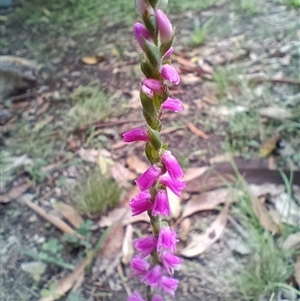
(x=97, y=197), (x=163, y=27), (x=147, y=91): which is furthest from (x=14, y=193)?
(x=163, y=27)

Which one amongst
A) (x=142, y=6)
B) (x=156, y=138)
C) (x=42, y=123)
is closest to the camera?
(x=142, y=6)

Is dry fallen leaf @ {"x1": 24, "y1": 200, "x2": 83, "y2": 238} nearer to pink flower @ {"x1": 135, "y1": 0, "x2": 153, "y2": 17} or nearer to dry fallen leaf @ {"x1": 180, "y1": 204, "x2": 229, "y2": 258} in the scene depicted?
dry fallen leaf @ {"x1": 180, "y1": 204, "x2": 229, "y2": 258}

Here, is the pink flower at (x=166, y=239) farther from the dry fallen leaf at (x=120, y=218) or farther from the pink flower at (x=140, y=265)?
the dry fallen leaf at (x=120, y=218)

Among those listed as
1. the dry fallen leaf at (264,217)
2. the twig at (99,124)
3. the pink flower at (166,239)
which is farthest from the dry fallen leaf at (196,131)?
the pink flower at (166,239)

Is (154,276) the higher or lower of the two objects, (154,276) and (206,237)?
the higher

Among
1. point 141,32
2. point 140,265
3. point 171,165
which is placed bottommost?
point 140,265

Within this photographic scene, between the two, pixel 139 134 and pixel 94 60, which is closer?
pixel 139 134

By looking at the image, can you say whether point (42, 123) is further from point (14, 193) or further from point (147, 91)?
point (147, 91)
